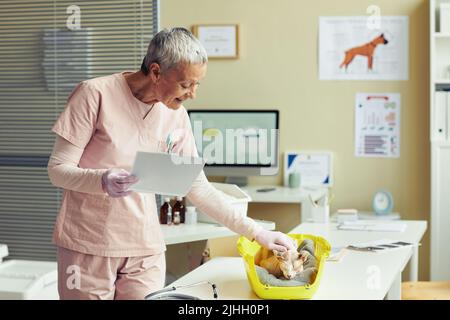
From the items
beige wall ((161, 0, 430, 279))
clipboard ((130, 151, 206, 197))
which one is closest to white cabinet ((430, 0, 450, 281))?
beige wall ((161, 0, 430, 279))

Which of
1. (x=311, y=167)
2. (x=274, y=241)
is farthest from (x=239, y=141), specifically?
(x=274, y=241)

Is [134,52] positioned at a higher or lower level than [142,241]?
higher

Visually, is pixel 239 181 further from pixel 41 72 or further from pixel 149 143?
pixel 149 143

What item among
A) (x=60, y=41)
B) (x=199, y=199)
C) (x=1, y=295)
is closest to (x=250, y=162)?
(x=60, y=41)

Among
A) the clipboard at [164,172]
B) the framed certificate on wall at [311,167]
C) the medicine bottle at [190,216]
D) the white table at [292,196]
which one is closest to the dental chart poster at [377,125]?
the framed certificate on wall at [311,167]

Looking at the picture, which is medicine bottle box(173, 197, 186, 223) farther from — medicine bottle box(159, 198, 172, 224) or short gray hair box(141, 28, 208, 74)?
short gray hair box(141, 28, 208, 74)

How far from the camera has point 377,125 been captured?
15.2 ft

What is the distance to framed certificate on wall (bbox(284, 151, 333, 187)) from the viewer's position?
15.4ft

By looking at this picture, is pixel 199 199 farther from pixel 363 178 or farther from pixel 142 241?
pixel 363 178

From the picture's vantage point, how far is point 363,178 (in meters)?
4.66

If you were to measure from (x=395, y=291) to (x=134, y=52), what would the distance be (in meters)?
2.00

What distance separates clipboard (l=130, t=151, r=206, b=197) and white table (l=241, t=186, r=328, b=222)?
7.99 feet

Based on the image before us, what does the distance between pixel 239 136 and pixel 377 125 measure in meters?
0.83

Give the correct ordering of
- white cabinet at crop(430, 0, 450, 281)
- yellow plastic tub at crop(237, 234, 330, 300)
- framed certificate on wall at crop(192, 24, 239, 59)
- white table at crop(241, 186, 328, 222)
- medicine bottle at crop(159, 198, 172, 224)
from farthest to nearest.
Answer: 1. framed certificate on wall at crop(192, 24, 239, 59)
2. white cabinet at crop(430, 0, 450, 281)
3. white table at crop(241, 186, 328, 222)
4. medicine bottle at crop(159, 198, 172, 224)
5. yellow plastic tub at crop(237, 234, 330, 300)
